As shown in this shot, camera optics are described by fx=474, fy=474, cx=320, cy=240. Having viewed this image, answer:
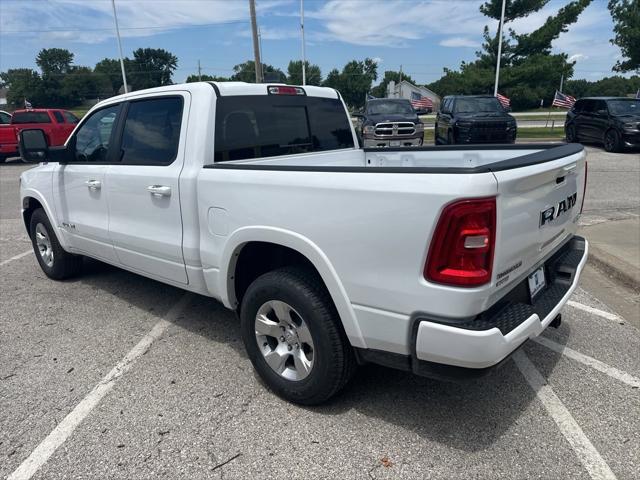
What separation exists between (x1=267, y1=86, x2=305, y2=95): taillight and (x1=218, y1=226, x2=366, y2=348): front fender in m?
1.32

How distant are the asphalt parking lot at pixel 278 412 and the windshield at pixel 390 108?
1187 centimetres

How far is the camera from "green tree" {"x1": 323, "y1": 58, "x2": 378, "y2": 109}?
9175 cm

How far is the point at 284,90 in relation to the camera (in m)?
3.65

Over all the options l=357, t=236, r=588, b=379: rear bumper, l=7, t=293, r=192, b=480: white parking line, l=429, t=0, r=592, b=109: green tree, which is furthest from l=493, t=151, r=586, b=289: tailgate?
l=429, t=0, r=592, b=109: green tree

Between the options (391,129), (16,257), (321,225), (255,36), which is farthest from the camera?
(255,36)

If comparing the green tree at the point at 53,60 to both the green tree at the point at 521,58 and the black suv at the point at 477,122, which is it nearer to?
the green tree at the point at 521,58

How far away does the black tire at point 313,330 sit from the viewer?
252 centimetres

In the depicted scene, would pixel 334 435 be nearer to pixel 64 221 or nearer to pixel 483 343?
pixel 483 343

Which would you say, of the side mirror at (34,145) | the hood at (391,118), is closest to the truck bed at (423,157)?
the side mirror at (34,145)

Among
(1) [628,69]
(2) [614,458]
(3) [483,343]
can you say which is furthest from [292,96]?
(1) [628,69]

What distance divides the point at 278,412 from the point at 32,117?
18.4 meters

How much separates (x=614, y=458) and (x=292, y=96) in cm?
309

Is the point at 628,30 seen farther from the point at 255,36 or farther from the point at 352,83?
the point at 352,83

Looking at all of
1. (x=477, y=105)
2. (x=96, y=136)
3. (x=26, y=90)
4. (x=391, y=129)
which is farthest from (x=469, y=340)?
(x=26, y=90)
